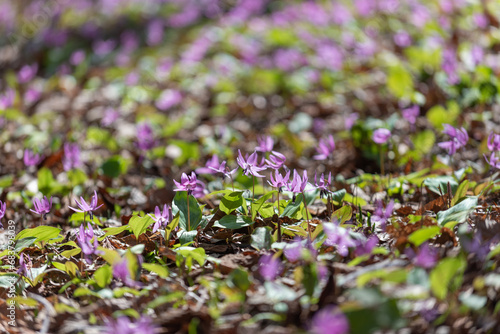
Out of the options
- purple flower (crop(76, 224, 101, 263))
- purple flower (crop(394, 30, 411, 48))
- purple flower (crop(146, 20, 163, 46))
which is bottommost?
purple flower (crop(146, 20, 163, 46))

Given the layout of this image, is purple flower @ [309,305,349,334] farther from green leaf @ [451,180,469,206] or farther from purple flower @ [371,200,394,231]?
green leaf @ [451,180,469,206]

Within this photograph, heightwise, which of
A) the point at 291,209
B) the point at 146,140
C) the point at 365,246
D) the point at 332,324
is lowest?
the point at 146,140

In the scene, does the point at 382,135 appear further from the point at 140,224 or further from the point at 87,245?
the point at 87,245

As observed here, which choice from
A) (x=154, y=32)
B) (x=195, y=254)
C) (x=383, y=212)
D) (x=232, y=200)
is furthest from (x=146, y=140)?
(x=154, y=32)

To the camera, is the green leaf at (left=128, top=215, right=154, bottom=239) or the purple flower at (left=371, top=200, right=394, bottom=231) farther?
the green leaf at (left=128, top=215, right=154, bottom=239)

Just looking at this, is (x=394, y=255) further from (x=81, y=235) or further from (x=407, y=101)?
(x=407, y=101)

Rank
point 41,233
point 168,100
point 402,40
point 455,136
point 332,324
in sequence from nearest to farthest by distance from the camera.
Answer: point 332,324
point 41,233
point 455,136
point 168,100
point 402,40

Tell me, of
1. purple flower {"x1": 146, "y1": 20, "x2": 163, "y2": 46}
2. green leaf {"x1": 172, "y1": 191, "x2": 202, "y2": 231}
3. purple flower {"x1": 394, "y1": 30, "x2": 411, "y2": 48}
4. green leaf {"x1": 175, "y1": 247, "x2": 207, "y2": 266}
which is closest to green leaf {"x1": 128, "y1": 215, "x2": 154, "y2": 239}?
green leaf {"x1": 172, "y1": 191, "x2": 202, "y2": 231}
